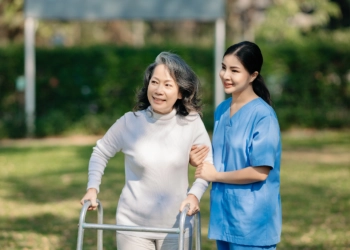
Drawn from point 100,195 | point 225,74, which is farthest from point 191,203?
point 100,195

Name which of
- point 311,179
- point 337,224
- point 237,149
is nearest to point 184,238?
point 237,149

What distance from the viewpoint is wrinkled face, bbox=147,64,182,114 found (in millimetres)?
3939

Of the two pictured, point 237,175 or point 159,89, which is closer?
point 237,175

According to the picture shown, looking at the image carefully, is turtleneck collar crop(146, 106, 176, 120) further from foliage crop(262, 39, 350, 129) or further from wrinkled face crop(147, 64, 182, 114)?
foliage crop(262, 39, 350, 129)

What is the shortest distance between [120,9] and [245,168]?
1390 centimetres

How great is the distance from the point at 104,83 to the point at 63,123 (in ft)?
4.50

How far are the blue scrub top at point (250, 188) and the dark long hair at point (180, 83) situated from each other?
0.23 meters

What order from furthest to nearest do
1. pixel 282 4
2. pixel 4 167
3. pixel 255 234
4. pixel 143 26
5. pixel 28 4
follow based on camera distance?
pixel 143 26, pixel 282 4, pixel 28 4, pixel 4 167, pixel 255 234

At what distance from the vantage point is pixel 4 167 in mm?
13039

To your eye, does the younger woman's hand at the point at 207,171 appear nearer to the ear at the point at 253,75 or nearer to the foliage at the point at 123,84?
the ear at the point at 253,75

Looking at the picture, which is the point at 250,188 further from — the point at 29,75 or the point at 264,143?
the point at 29,75

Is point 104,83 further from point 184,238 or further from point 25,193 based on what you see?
point 184,238

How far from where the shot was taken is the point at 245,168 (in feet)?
12.6

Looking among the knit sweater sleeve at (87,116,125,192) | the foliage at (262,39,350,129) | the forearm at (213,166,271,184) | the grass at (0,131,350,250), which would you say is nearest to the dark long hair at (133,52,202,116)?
the knit sweater sleeve at (87,116,125,192)
